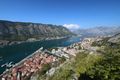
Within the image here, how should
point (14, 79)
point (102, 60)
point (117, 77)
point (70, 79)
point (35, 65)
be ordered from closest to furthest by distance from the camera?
point (117, 77) → point (102, 60) → point (70, 79) → point (14, 79) → point (35, 65)

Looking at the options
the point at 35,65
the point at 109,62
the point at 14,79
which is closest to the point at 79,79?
the point at 109,62

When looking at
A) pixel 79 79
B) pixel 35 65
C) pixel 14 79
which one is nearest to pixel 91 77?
pixel 79 79

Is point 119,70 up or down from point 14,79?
up

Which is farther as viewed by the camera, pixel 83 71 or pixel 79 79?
pixel 79 79

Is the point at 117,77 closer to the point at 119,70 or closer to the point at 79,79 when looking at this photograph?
the point at 119,70

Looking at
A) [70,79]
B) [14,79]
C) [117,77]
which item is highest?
[117,77]

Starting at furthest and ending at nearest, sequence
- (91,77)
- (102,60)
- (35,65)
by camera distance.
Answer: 1. (35,65)
2. (102,60)
3. (91,77)

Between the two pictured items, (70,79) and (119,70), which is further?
(70,79)

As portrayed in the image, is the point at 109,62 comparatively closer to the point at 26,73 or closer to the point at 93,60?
the point at 93,60

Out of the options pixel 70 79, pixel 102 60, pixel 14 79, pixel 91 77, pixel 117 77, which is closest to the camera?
pixel 117 77
